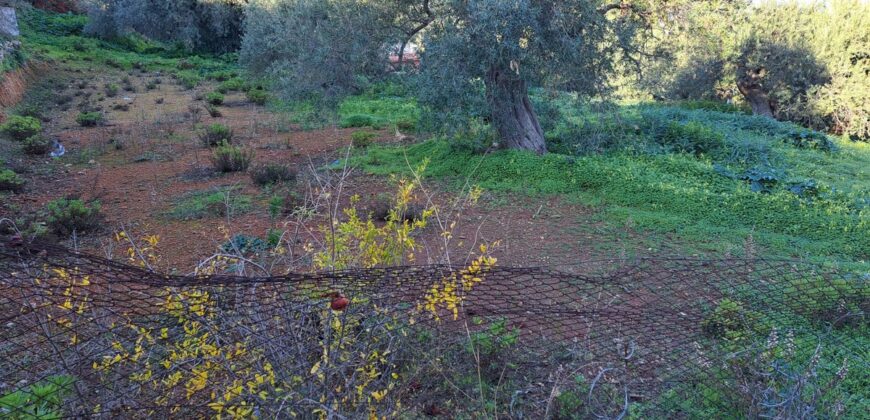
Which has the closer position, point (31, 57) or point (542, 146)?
point (542, 146)

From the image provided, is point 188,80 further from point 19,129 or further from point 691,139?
point 691,139

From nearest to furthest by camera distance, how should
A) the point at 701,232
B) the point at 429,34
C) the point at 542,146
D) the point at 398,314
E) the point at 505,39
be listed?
1. the point at 398,314
2. the point at 701,232
3. the point at 505,39
4. the point at 429,34
5. the point at 542,146

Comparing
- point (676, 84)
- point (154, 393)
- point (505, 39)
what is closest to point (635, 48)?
point (505, 39)

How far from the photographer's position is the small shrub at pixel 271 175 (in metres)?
8.69

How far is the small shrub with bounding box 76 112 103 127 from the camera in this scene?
13273 millimetres

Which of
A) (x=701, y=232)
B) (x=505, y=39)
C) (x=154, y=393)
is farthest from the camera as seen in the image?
(x=505, y=39)

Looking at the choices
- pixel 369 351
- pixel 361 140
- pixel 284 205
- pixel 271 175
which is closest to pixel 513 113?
pixel 361 140

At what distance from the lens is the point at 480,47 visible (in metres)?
7.90

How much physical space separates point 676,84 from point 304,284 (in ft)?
56.4

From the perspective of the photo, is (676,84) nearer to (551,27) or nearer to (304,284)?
(551,27)

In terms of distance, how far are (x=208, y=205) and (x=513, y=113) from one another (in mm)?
4290

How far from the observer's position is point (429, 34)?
27.8ft

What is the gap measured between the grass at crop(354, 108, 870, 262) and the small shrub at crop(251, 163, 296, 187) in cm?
127

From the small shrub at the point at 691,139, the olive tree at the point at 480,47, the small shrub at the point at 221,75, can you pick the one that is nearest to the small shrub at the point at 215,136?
the olive tree at the point at 480,47
